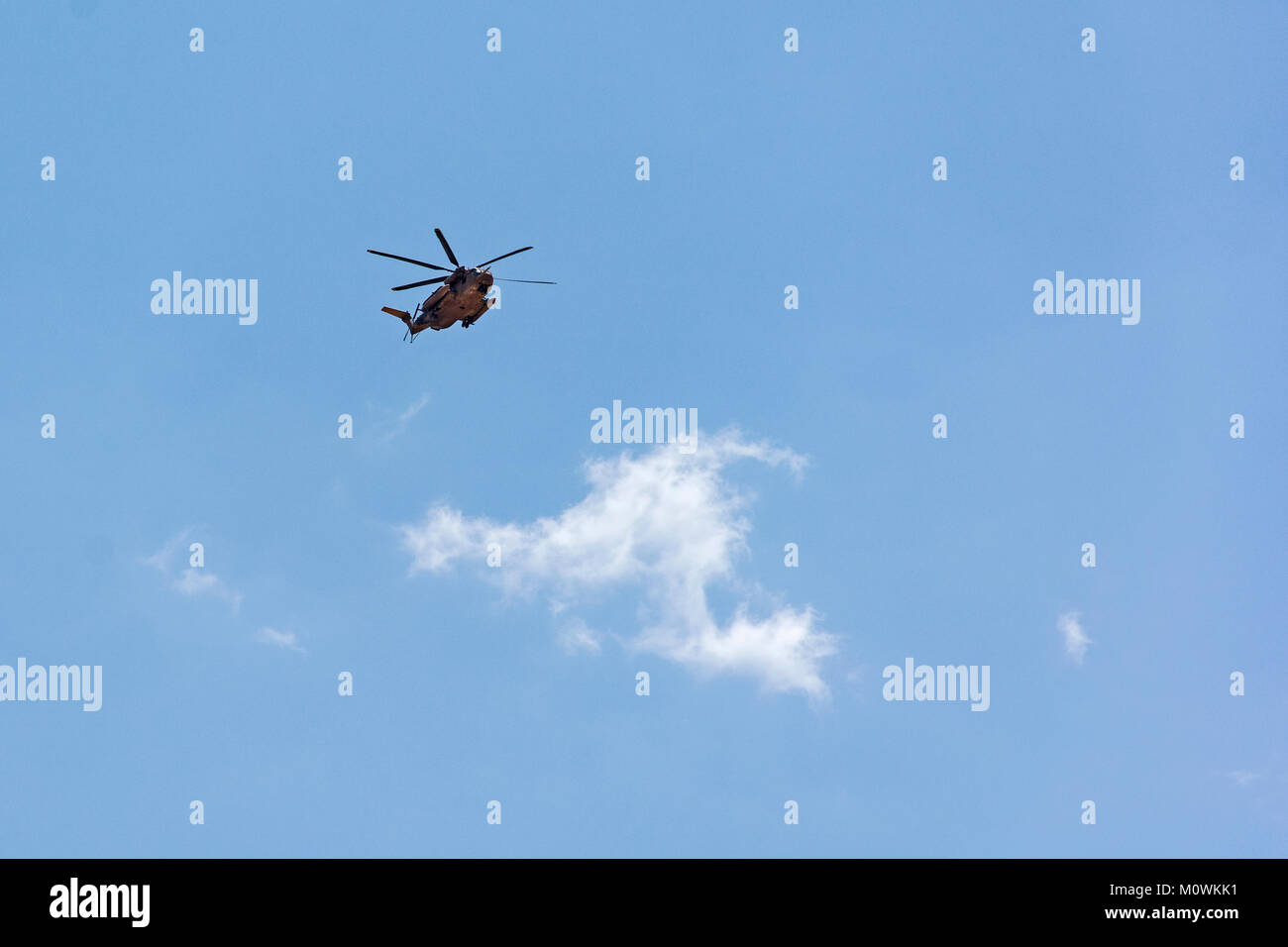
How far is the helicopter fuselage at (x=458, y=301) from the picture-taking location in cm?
7944

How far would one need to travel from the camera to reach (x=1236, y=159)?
3253 inches

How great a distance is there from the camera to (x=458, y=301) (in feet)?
263

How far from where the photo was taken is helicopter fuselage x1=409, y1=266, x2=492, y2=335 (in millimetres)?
79438
